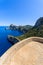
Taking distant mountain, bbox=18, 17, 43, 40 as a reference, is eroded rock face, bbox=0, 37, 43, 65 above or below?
above

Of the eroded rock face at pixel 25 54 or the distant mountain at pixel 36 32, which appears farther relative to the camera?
the distant mountain at pixel 36 32

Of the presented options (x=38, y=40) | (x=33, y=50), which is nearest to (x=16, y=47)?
(x=33, y=50)

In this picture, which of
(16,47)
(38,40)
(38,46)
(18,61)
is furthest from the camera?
(38,40)

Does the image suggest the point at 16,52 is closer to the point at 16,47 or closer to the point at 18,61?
the point at 16,47

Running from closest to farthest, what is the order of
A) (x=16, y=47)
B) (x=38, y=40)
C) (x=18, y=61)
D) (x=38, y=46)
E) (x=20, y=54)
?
1. (x=18, y=61)
2. (x=20, y=54)
3. (x=16, y=47)
4. (x=38, y=46)
5. (x=38, y=40)

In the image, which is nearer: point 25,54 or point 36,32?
point 25,54

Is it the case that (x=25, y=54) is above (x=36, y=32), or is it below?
above

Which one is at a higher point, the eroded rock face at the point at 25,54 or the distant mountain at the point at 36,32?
the eroded rock face at the point at 25,54

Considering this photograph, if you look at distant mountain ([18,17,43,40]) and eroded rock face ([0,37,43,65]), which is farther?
distant mountain ([18,17,43,40])
